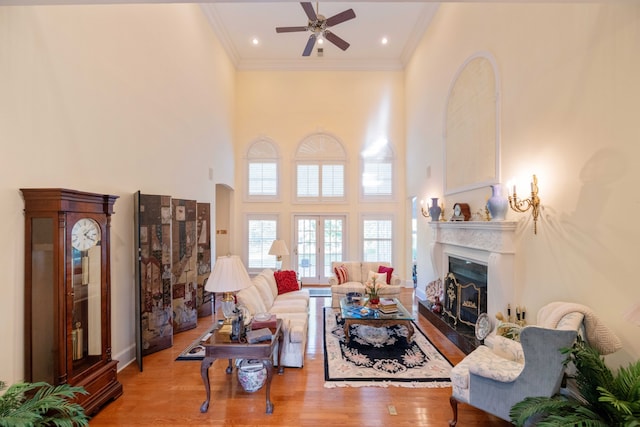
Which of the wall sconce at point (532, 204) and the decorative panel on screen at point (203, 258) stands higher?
the wall sconce at point (532, 204)

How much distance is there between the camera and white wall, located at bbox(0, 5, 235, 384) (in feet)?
8.21

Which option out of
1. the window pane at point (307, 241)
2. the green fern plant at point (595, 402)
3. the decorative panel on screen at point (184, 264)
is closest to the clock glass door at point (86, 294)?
the decorative panel on screen at point (184, 264)

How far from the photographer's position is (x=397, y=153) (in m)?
8.77

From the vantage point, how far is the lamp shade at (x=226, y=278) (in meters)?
3.14

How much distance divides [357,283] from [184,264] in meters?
3.59

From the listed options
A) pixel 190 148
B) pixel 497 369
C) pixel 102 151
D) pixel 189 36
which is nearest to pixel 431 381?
pixel 497 369

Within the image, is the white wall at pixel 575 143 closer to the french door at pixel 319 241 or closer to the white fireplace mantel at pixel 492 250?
the white fireplace mantel at pixel 492 250

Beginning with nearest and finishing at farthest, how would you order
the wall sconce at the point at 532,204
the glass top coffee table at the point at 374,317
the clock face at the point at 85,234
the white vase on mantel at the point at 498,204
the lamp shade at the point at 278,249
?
1. the clock face at the point at 85,234
2. the wall sconce at the point at 532,204
3. the white vase on mantel at the point at 498,204
4. the glass top coffee table at the point at 374,317
5. the lamp shade at the point at 278,249

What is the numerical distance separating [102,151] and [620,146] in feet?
17.4

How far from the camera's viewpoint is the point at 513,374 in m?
2.48

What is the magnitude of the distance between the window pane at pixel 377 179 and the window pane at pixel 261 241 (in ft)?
9.74

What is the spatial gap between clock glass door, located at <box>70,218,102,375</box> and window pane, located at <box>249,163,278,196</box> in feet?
19.2

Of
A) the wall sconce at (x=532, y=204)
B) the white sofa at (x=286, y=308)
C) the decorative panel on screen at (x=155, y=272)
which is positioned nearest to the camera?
the wall sconce at (x=532, y=204)

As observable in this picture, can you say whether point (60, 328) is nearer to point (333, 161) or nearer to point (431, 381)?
point (431, 381)
